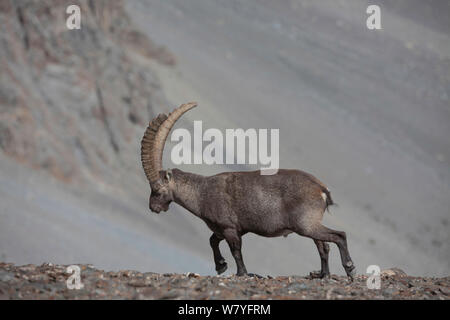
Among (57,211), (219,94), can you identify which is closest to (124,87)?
(57,211)

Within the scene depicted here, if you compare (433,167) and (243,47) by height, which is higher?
(243,47)

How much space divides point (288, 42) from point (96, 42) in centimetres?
6106

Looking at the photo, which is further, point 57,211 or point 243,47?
point 243,47

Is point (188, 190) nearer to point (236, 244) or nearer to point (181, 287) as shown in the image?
point (236, 244)

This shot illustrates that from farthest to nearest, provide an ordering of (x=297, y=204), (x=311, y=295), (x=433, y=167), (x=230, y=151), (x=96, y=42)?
1. (x=433, y=167)
2. (x=230, y=151)
3. (x=96, y=42)
4. (x=297, y=204)
5. (x=311, y=295)

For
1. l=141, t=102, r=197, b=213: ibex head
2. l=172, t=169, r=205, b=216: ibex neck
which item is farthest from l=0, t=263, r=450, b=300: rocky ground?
l=141, t=102, r=197, b=213: ibex head

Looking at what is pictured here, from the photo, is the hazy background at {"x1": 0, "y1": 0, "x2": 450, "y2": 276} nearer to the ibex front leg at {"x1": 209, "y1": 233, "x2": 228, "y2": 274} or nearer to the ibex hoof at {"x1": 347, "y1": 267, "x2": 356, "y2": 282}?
the ibex front leg at {"x1": 209, "y1": 233, "x2": 228, "y2": 274}

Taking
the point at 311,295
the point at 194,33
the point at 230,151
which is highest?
the point at 194,33

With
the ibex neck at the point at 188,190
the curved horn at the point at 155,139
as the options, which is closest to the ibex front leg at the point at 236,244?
the ibex neck at the point at 188,190

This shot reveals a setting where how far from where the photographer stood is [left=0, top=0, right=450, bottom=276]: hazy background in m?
55.7

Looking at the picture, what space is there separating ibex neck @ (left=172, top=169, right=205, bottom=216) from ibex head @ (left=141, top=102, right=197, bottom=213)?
0.18 m

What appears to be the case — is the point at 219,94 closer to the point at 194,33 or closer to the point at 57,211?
the point at 194,33

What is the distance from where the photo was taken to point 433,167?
3836 inches

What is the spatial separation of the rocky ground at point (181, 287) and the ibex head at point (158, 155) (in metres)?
2.66
